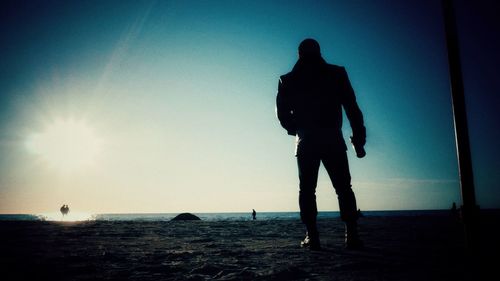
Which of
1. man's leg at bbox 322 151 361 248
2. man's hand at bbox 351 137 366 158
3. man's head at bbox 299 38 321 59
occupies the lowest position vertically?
man's leg at bbox 322 151 361 248

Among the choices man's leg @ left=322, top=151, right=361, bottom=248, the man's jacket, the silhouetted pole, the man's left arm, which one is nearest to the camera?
the silhouetted pole

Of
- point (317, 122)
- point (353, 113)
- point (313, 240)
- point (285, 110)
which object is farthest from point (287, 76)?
point (313, 240)

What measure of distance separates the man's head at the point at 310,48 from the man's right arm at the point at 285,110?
46cm

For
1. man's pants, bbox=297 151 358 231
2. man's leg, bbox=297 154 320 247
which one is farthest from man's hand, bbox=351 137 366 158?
man's leg, bbox=297 154 320 247

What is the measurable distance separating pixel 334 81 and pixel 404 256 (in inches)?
84.0

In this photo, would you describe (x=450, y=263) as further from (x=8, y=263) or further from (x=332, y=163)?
(x=8, y=263)

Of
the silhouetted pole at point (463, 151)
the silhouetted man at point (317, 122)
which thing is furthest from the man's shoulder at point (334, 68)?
the silhouetted pole at point (463, 151)

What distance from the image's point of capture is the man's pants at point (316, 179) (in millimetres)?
3357

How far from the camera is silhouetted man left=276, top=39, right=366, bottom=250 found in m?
3.39

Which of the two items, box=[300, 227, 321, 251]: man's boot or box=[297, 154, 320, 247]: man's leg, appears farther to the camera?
box=[297, 154, 320, 247]: man's leg

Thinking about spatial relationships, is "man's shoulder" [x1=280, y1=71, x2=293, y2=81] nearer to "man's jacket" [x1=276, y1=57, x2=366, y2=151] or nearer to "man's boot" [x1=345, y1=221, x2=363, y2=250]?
"man's jacket" [x1=276, y1=57, x2=366, y2=151]

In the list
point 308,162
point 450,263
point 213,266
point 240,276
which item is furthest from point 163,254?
point 450,263

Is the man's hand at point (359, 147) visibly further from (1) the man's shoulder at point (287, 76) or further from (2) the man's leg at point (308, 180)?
(1) the man's shoulder at point (287, 76)

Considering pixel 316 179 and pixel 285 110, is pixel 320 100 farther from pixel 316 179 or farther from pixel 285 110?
pixel 316 179
